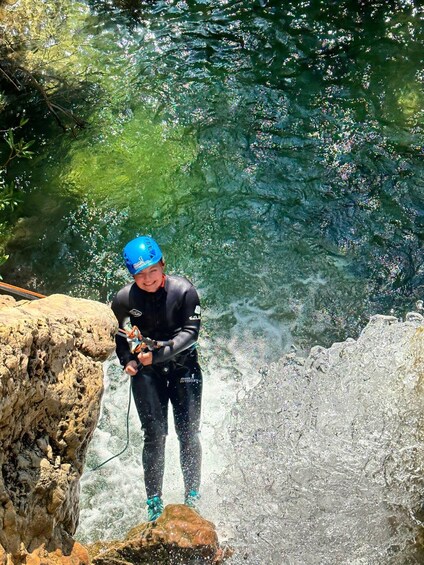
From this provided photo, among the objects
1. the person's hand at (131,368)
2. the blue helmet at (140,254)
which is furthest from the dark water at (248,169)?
the blue helmet at (140,254)

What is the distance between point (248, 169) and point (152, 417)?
396 centimetres

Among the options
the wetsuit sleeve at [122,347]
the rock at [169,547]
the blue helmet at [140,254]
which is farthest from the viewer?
the wetsuit sleeve at [122,347]

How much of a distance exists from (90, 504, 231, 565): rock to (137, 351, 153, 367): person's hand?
3.44ft

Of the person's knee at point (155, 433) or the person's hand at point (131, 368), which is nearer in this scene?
the person's hand at point (131, 368)

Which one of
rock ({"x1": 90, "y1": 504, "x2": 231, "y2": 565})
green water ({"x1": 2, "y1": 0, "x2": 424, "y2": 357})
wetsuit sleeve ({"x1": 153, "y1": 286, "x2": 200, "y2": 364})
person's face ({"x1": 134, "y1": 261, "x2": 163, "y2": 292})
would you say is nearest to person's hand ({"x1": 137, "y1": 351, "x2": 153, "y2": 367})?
wetsuit sleeve ({"x1": 153, "y1": 286, "x2": 200, "y2": 364})

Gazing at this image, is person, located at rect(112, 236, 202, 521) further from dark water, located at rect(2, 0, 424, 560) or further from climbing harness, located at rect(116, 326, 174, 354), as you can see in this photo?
dark water, located at rect(2, 0, 424, 560)

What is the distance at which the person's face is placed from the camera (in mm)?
4791

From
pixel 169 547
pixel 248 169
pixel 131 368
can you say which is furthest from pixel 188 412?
pixel 248 169

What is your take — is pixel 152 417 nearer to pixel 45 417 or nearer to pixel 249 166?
pixel 45 417

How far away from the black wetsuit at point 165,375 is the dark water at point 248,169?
1467 millimetres

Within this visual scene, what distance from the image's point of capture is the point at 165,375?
5.12 metres

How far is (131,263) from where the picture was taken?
474cm

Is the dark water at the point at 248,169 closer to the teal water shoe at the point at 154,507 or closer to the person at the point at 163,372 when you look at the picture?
the person at the point at 163,372

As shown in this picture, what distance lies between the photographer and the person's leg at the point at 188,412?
509 cm
